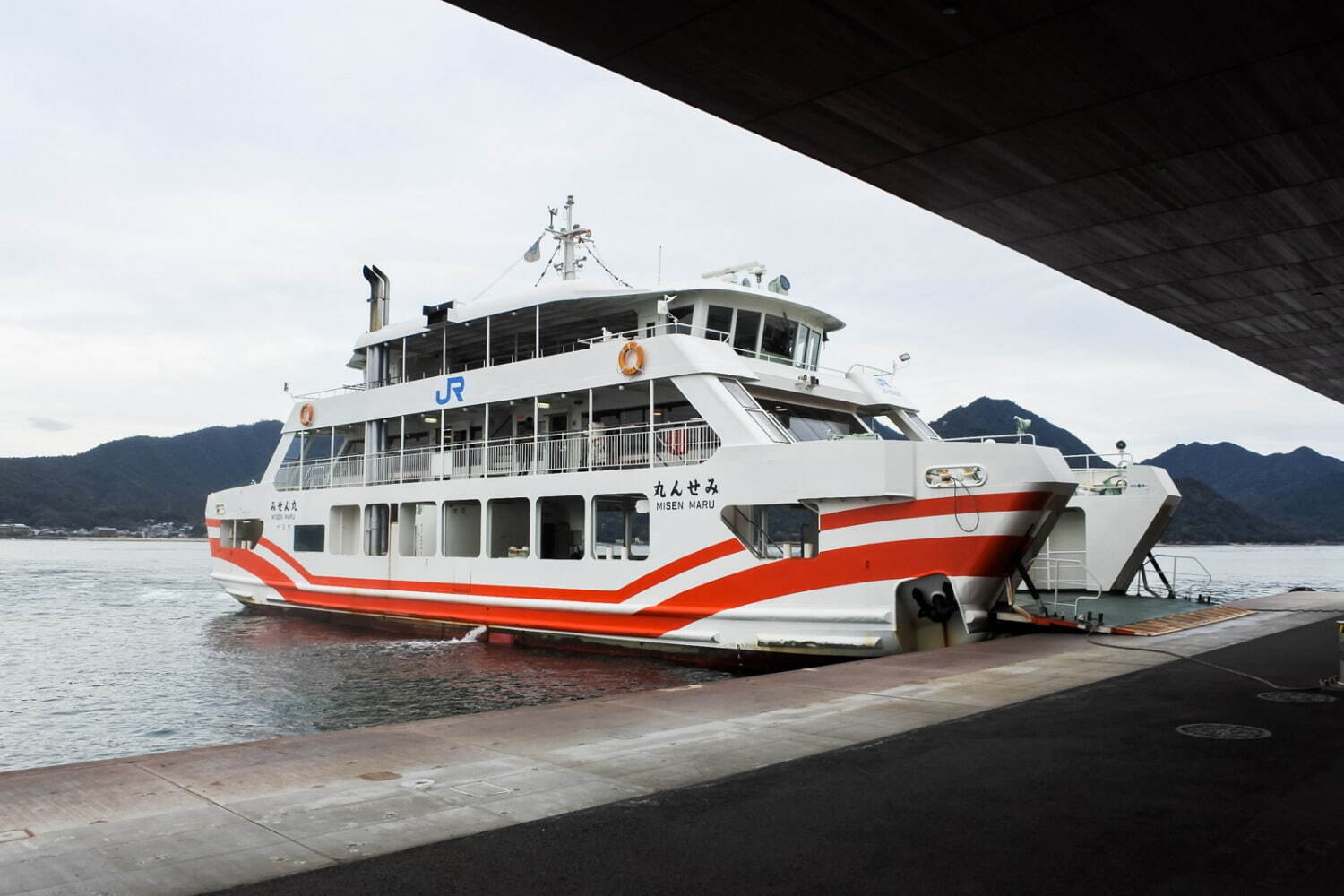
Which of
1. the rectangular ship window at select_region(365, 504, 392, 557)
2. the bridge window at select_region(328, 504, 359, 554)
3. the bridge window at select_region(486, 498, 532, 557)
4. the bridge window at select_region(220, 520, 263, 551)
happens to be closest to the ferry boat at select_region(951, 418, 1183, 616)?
the bridge window at select_region(486, 498, 532, 557)

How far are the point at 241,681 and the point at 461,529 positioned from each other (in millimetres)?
5940

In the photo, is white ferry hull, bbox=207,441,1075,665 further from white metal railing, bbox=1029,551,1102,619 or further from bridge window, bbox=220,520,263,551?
bridge window, bbox=220,520,263,551

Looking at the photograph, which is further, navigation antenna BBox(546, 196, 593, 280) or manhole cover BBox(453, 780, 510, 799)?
navigation antenna BBox(546, 196, 593, 280)

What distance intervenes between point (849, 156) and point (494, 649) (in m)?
13.0

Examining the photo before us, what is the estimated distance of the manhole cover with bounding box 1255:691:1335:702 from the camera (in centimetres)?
815

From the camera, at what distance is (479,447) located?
69.9 ft

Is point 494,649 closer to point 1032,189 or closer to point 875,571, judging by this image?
point 875,571

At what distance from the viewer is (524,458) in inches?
764

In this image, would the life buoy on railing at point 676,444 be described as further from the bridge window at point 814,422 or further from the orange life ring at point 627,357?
the bridge window at point 814,422

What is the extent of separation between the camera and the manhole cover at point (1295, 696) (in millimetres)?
8148

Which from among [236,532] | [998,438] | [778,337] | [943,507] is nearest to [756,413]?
[943,507]

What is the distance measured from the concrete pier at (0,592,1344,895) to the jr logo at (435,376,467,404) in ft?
41.3

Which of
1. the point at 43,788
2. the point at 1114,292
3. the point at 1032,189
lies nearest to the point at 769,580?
the point at 1114,292

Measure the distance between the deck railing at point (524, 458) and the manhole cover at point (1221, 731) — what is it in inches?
349
